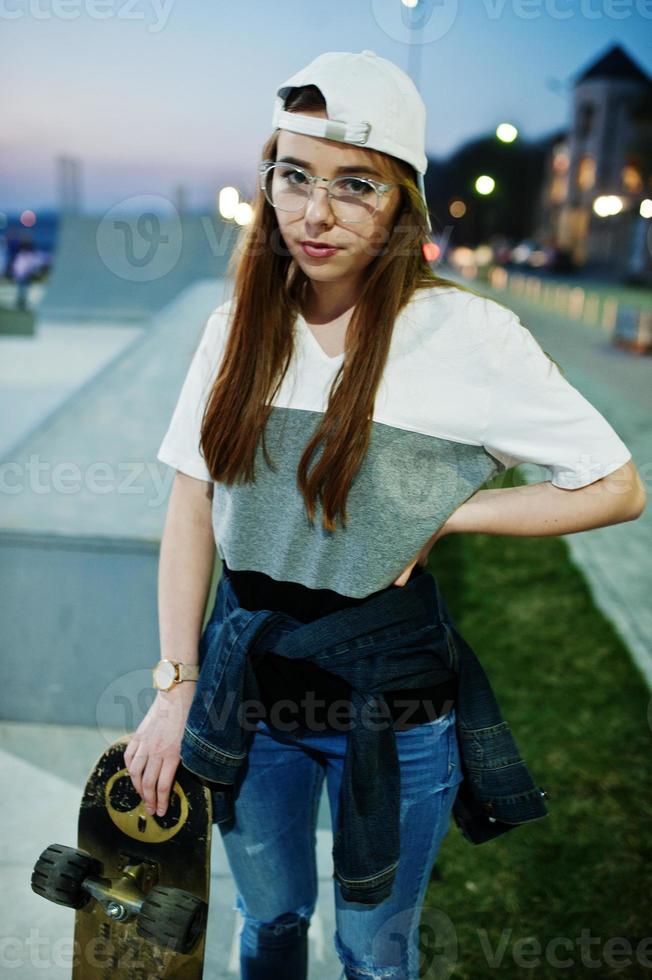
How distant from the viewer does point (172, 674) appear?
4.54 feet

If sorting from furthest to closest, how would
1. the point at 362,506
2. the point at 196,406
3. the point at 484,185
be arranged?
the point at 484,185, the point at 196,406, the point at 362,506

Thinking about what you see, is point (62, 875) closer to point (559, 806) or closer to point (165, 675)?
point (165, 675)

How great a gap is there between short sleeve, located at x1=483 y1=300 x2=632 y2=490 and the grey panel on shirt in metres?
0.07

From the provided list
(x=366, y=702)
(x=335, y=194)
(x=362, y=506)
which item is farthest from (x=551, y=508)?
(x=335, y=194)

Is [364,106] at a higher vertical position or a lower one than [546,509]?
higher

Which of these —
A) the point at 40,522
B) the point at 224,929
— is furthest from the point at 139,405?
the point at 224,929

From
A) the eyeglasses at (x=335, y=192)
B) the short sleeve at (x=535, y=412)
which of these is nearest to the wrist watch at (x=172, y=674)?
the short sleeve at (x=535, y=412)

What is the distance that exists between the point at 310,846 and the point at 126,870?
33 cm

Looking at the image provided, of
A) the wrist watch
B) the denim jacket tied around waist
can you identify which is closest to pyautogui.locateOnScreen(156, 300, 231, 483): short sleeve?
the denim jacket tied around waist

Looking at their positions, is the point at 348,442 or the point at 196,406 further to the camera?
the point at 196,406

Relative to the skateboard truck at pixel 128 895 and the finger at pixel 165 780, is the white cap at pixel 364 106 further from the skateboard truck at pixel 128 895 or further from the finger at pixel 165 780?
the skateboard truck at pixel 128 895

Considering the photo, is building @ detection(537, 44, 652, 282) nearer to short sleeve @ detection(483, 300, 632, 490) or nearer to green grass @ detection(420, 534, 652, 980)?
green grass @ detection(420, 534, 652, 980)

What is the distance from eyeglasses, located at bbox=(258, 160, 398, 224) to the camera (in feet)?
3.95

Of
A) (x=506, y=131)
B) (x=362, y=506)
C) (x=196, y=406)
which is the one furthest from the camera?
(x=506, y=131)
